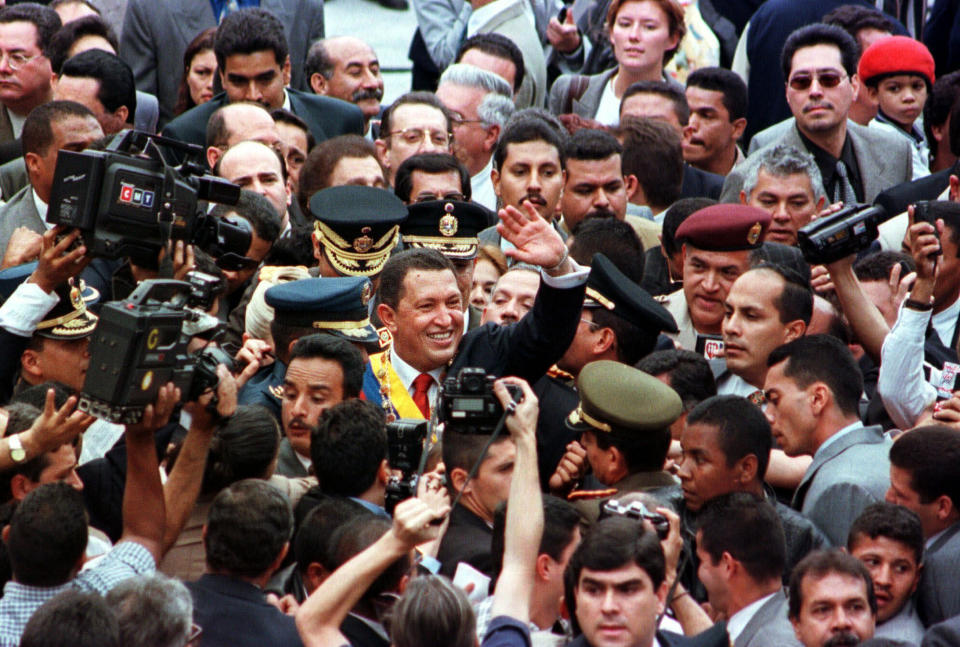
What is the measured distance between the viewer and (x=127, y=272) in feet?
22.2

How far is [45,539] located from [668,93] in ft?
18.5

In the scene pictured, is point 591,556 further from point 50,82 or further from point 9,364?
point 50,82

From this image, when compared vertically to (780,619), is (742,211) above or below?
above

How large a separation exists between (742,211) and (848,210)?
2.24 ft

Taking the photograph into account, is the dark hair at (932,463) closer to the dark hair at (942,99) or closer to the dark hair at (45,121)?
the dark hair at (942,99)

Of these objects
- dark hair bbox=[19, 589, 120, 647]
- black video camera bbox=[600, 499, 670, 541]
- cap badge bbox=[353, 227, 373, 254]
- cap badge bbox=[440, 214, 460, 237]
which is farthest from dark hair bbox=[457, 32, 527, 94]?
dark hair bbox=[19, 589, 120, 647]

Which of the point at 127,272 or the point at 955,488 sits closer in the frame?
the point at 955,488

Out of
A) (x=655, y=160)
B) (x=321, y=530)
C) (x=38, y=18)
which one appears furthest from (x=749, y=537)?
(x=38, y=18)

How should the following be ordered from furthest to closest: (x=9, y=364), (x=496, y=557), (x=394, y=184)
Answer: (x=394, y=184) < (x=9, y=364) < (x=496, y=557)

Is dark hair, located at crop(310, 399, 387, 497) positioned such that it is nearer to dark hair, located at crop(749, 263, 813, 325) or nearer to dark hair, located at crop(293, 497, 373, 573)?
dark hair, located at crop(293, 497, 373, 573)

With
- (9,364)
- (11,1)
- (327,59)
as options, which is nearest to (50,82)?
(327,59)

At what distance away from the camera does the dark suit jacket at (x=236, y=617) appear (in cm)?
457

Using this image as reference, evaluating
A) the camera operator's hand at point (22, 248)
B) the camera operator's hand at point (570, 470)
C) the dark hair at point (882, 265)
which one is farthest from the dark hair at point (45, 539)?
the dark hair at point (882, 265)

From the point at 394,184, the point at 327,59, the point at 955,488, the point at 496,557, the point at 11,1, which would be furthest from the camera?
the point at 11,1
